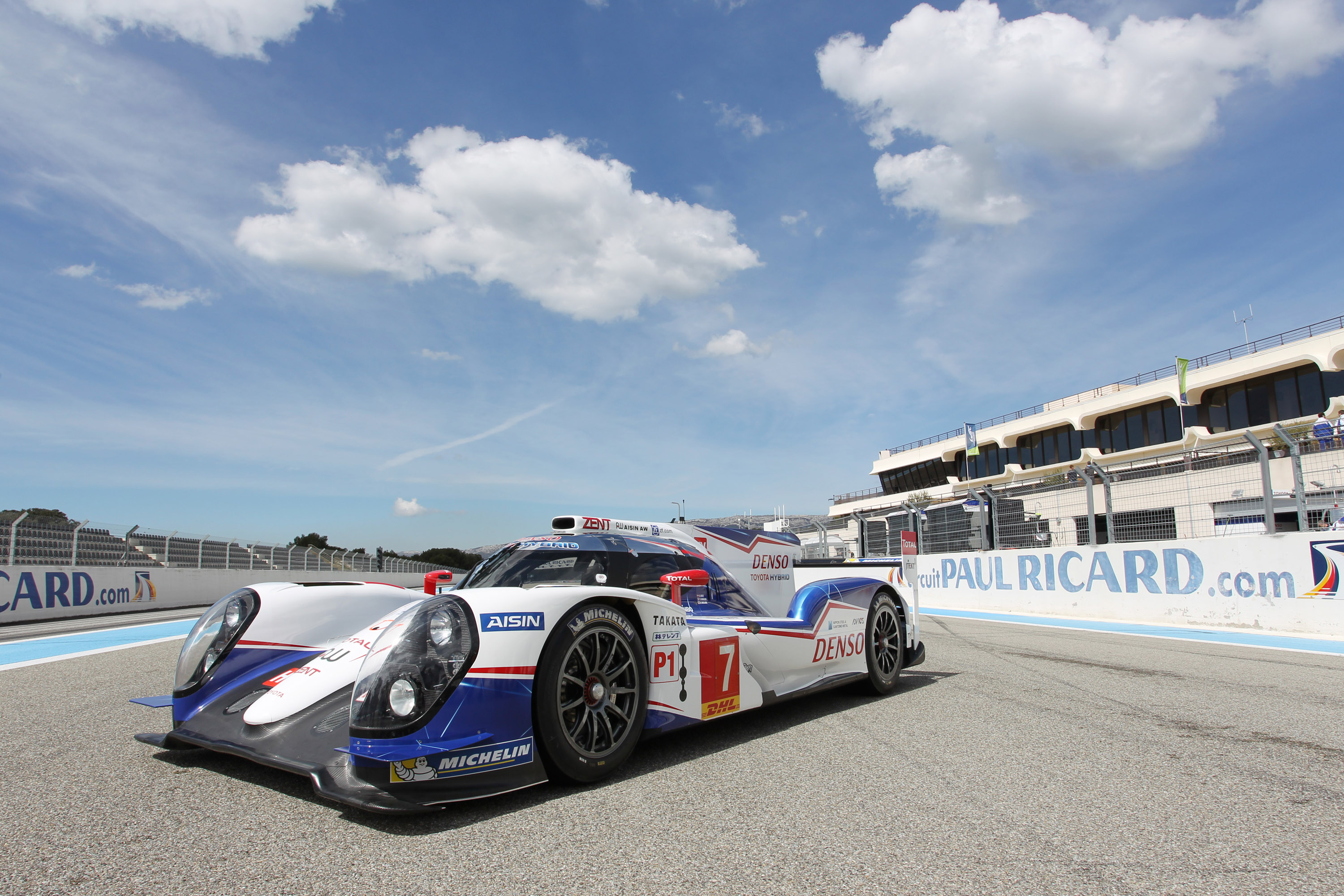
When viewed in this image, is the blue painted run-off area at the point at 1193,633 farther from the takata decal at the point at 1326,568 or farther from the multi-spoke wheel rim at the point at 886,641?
the multi-spoke wheel rim at the point at 886,641

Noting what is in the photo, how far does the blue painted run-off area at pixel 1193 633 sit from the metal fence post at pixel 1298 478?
1598mm

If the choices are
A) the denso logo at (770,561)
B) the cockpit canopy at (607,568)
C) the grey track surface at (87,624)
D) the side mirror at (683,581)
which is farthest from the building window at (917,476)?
the side mirror at (683,581)

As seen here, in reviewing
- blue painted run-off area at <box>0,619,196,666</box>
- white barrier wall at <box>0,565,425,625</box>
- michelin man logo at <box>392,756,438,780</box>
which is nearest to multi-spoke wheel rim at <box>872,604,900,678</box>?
michelin man logo at <box>392,756,438,780</box>

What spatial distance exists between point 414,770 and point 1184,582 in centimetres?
1199

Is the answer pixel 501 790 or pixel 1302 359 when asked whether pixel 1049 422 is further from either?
pixel 501 790

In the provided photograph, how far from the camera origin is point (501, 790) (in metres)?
2.77

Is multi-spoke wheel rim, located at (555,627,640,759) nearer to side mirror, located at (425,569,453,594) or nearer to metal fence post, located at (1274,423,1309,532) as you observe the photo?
side mirror, located at (425,569,453,594)

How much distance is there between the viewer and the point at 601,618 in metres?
3.21

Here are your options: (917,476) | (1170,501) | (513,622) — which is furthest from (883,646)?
(917,476)

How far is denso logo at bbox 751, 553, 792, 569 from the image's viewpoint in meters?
9.52

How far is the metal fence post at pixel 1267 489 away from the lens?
1012 cm

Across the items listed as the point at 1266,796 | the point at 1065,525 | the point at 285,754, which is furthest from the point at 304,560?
the point at 1266,796

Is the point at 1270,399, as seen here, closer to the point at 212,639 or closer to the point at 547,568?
the point at 547,568

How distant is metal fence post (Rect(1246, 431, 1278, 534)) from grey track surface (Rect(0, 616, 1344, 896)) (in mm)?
7030
